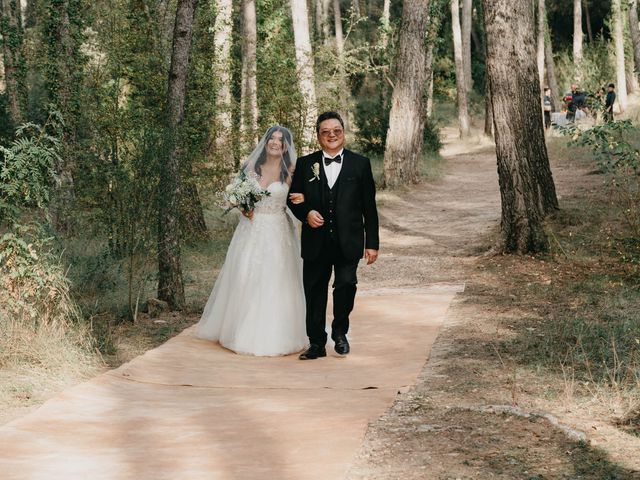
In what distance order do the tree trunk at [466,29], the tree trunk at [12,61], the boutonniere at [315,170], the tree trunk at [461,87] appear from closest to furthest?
the boutonniere at [315,170] < the tree trunk at [12,61] < the tree trunk at [461,87] < the tree trunk at [466,29]

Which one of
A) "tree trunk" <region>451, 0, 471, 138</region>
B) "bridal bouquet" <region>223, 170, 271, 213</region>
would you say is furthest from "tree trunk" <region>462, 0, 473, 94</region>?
"bridal bouquet" <region>223, 170, 271, 213</region>

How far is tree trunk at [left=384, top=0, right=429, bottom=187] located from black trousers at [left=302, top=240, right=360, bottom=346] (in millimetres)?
14374

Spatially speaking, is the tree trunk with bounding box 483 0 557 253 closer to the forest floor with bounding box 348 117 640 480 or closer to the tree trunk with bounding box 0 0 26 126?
the forest floor with bounding box 348 117 640 480

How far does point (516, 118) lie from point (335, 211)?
5693mm

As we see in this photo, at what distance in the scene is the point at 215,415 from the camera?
20.6 feet

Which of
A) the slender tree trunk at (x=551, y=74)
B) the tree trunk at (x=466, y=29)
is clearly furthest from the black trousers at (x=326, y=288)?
the slender tree trunk at (x=551, y=74)

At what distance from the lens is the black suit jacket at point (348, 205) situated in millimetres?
7941

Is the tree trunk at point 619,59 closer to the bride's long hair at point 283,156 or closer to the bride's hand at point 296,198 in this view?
the bride's long hair at point 283,156

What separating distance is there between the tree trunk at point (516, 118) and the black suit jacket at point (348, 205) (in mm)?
5264

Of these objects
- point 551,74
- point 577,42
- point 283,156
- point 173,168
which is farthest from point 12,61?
point 577,42

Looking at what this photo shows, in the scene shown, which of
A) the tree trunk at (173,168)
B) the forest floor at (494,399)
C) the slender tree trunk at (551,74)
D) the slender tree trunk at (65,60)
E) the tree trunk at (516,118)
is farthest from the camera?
the slender tree trunk at (551,74)

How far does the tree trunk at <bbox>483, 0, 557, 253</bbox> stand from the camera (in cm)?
1278

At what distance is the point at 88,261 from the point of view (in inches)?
440

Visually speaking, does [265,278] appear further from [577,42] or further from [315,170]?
[577,42]
